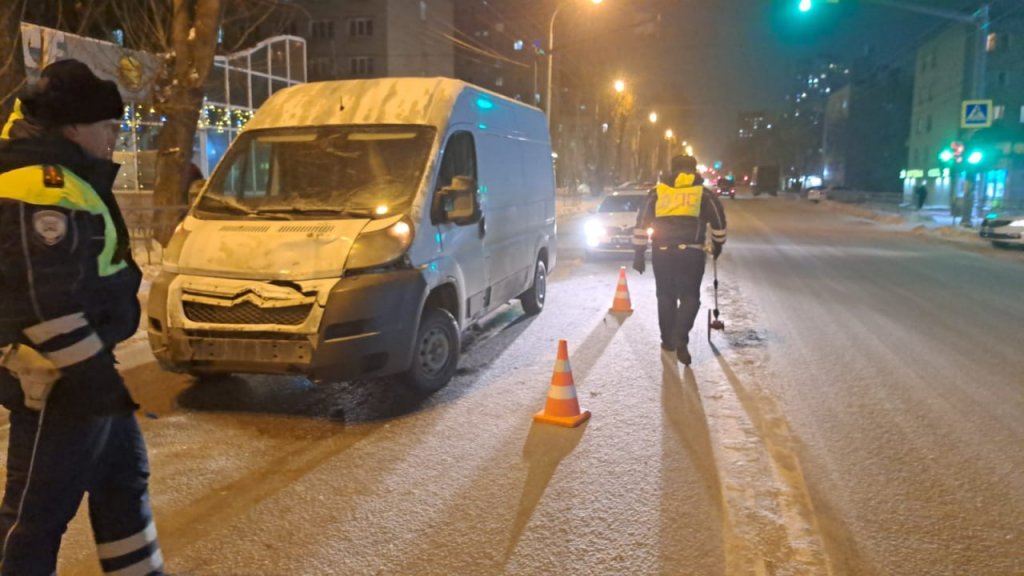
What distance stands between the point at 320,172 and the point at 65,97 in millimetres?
3988

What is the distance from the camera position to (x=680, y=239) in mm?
7609

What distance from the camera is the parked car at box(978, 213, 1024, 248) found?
18875mm

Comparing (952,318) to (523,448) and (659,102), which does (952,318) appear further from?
(659,102)

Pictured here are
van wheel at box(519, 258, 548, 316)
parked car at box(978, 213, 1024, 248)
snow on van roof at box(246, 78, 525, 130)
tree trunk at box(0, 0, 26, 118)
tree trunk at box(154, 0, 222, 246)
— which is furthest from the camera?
parked car at box(978, 213, 1024, 248)

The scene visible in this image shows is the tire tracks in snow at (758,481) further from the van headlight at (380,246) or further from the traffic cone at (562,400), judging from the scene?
the van headlight at (380,246)

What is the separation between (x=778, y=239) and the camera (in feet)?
75.3

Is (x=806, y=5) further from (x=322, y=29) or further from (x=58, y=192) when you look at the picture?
(x=322, y=29)

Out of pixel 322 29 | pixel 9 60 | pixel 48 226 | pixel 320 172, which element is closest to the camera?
pixel 48 226

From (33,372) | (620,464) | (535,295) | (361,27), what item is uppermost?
(361,27)

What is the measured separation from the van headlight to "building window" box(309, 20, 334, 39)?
198 feet

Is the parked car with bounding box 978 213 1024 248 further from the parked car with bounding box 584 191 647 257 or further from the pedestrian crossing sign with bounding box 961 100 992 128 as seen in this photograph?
the parked car with bounding box 584 191 647 257

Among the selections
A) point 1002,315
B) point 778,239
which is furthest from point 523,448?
point 778,239

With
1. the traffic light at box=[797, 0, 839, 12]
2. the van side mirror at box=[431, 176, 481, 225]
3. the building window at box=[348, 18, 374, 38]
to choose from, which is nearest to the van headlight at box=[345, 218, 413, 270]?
the van side mirror at box=[431, 176, 481, 225]

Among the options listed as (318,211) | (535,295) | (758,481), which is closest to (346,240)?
(318,211)
